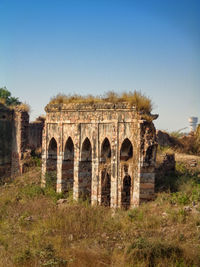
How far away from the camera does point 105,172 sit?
16078mm

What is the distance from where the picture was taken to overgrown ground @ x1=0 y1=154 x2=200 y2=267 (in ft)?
31.7

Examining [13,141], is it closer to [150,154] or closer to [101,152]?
[101,152]

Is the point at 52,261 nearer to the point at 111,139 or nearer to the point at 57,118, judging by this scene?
the point at 111,139

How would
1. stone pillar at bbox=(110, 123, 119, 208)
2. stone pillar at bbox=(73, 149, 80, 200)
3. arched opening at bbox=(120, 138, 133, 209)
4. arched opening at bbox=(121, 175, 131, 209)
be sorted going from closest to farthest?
arched opening at bbox=(120, 138, 133, 209), arched opening at bbox=(121, 175, 131, 209), stone pillar at bbox=(110, 123, 119, 208), stone pillar at bbox=(73, 149, 80, 200)

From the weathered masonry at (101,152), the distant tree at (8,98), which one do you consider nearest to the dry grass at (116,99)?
the weathered masonry at (101,152)

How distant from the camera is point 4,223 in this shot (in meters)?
13.5

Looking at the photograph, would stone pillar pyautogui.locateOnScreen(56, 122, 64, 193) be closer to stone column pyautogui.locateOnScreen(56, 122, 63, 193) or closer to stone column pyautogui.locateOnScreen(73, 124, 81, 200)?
stone column pyautogui.locateOnScreen(56, 122, 63, 193)

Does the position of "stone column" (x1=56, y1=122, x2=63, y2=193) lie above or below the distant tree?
below

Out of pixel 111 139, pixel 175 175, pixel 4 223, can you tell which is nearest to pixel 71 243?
pixel 4 223

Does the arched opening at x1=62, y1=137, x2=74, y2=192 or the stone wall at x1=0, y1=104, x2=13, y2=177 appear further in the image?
the stone wall at x1=0, y1=104, x2=13, y2=177

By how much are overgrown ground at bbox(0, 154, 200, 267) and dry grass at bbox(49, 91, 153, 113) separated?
10.1ft

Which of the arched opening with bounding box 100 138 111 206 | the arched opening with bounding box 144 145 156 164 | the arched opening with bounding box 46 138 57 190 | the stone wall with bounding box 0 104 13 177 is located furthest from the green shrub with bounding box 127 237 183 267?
the stone wall with bounding box 0 104 13 177

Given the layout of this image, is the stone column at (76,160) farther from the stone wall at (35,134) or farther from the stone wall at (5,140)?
the stone wall at (35,134)

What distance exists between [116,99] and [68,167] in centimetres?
454
